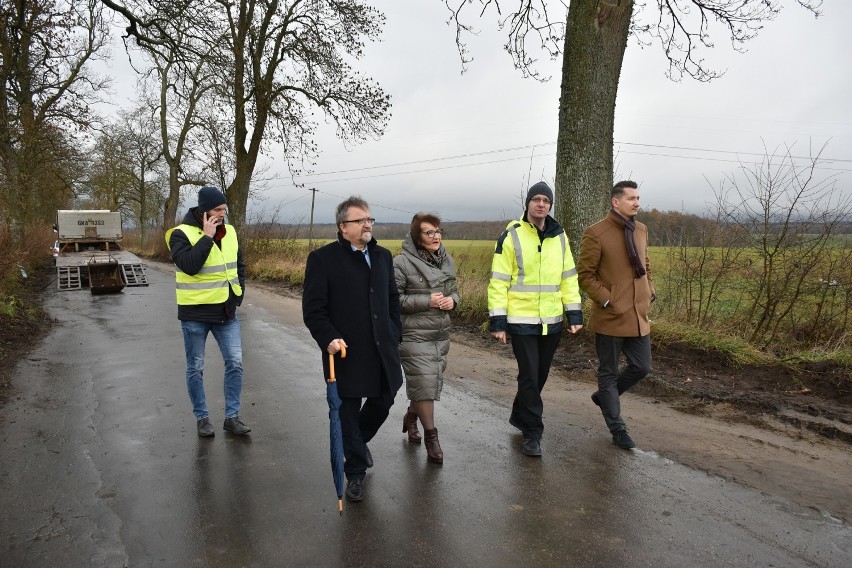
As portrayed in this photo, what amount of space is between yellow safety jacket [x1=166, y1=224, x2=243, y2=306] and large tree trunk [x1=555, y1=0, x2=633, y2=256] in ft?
17.5

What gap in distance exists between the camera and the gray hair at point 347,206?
388 cm

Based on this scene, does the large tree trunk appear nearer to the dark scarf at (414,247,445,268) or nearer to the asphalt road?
the asphalt road

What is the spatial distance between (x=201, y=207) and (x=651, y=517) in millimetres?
4053

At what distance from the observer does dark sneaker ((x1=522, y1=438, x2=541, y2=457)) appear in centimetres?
456

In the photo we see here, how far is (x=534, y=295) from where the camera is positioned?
4.70m

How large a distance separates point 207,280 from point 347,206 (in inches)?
71.3

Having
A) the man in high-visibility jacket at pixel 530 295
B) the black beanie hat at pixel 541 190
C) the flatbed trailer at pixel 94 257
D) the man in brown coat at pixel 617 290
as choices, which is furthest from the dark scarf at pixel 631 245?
the flatbed trailer at pixel 94 257

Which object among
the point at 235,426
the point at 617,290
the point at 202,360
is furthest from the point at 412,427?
the point at 617,290

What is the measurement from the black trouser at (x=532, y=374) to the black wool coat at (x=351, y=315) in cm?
124

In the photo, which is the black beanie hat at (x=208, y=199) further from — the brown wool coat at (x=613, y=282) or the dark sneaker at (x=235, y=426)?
the brown wool coat at (x=613, y=282)

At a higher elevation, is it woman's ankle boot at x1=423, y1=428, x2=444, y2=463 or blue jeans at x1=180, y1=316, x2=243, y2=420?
blue jeans at x1=180, y1=316, x2=243, y2=420

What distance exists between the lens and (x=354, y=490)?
12.6 ft

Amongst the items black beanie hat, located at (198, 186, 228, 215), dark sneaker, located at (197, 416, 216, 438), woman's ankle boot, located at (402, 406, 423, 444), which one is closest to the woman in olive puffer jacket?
woman's ankle boot, located at (402, 406, 423, 444)

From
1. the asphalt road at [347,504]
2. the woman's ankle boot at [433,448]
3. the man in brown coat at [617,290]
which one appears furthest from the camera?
the man in brown coat at [617,290]
